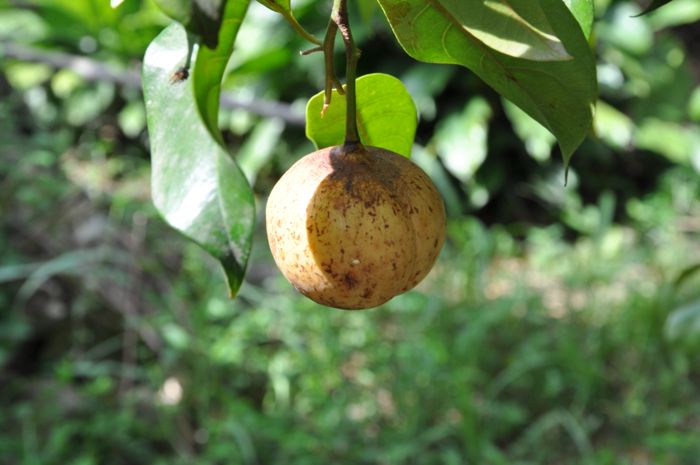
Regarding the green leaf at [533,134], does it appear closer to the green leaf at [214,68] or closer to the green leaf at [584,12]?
the green leaf at [584,12]

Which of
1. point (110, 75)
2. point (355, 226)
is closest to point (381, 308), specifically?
point (110, 75)

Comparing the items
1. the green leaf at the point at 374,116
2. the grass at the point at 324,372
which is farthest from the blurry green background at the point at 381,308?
the green leaf at the point at 374,116

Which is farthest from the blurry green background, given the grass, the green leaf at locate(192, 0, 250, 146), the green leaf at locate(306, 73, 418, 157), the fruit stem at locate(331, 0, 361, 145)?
the green leaf at locate(192, 0, 250, 146)

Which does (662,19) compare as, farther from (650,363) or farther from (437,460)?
(437,460)

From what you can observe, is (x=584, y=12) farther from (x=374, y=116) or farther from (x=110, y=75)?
(x=110, y=75)

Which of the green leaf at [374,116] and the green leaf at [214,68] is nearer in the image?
the green leaf at [214,68]

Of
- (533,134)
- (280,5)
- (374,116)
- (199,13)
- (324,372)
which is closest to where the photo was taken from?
(199,13)
